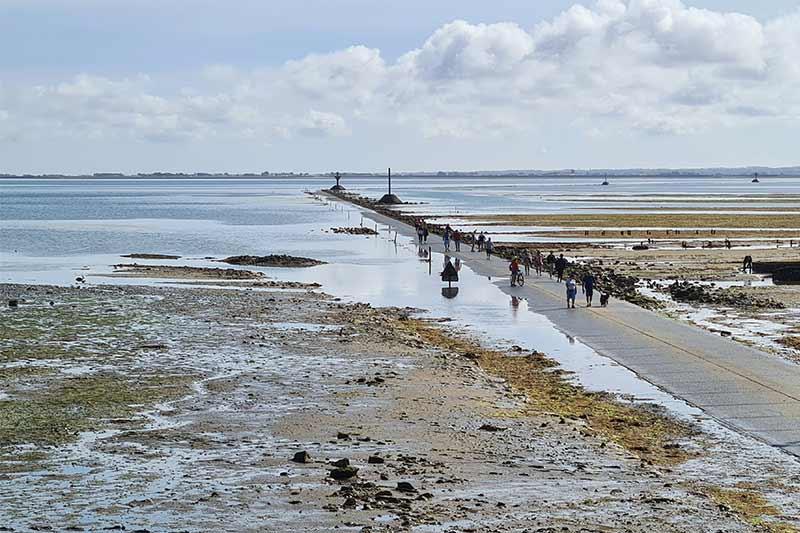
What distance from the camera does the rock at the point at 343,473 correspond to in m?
16.6

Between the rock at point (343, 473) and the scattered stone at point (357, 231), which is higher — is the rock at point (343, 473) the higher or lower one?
the higher one

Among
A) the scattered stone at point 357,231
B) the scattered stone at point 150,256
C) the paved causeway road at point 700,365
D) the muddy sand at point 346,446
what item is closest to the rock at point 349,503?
the muddy sand at point 346,446

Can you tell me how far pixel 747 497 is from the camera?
1612 centimetres

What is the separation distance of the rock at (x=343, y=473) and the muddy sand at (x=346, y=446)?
1.4 inches

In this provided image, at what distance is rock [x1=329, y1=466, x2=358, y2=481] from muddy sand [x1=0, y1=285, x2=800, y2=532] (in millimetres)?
36

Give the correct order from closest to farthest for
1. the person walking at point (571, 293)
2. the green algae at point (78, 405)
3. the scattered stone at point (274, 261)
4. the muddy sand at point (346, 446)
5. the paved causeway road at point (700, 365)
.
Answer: the muddy sand at point (346, 446) → the green algae at point (78, 405) → the paved causeway road at point (700, 365) → the person walking at point (571, 293) → the scattered stone at point (274, 261)

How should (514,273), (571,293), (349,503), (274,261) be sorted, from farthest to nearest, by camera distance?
1. (274,261)
2. (514,273)
3. (571,293)
4. (349,503)

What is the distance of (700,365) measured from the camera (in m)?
26.8

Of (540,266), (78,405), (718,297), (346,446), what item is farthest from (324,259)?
(346,446)

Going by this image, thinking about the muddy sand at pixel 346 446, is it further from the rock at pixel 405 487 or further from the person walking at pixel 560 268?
the person walking at pixel 560 268

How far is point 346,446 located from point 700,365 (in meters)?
11.3

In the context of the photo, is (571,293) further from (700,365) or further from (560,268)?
(700,365)

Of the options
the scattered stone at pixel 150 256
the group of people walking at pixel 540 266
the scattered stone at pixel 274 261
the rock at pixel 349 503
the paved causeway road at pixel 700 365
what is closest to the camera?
the rock at pixel 349 503

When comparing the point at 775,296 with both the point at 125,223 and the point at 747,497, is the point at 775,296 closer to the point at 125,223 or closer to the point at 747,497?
the point at 747,497
